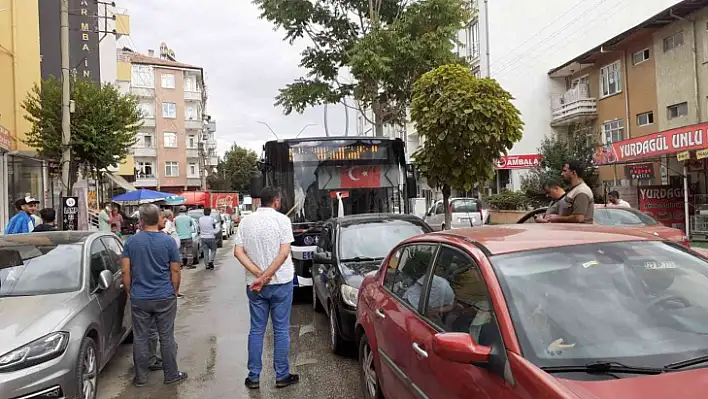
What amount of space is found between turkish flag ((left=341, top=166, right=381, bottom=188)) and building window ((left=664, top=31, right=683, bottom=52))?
1685 cm

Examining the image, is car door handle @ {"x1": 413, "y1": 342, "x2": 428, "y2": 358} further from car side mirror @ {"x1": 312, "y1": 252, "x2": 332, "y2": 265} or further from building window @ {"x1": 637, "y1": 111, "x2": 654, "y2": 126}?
building window @ {"x1": 637, "y1": 111, "x2": 654, "y2": 126}

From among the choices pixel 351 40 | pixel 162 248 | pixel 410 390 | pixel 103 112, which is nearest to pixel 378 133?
pixel 351 40

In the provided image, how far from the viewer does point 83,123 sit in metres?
14.9

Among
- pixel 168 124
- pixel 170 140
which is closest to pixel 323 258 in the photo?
pixel 170 140

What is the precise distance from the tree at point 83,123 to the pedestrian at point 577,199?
42.6 feet

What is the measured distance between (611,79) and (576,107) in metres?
2.31

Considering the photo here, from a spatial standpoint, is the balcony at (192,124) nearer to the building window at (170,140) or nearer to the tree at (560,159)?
the building window at (170,140)

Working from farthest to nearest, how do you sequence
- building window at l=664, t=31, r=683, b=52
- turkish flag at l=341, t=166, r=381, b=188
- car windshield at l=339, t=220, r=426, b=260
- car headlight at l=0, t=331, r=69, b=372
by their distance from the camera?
building window at l=664, t=31, r=683, b=52 → turkish flag at l=341, t=166, r=381, b=188 → car windshield at l=339, t=220, r=426, b=260 → car headlight at l=0, t=331, r=69, b=372

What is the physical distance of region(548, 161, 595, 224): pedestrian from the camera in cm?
599

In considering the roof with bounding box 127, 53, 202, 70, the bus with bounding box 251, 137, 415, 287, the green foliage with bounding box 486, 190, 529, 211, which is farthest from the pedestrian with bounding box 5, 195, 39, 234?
the roof with bounding box 127, 53, 202, 70

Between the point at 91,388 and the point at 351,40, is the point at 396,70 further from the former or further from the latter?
the point at 91,388

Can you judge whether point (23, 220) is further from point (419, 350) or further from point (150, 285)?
point (419, 350)

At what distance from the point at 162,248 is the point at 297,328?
9.72ft

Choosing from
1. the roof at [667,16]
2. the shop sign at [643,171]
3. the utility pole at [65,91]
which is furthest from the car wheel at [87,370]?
the roof at [667,16]
